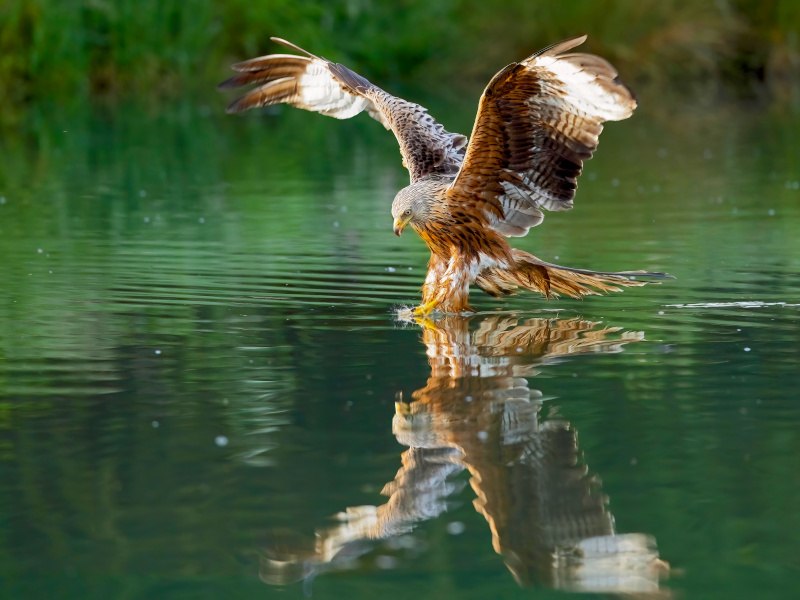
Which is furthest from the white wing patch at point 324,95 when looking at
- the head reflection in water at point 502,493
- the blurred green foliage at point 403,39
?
the blurred green foliage at point 403,39

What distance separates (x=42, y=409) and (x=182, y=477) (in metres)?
1.18

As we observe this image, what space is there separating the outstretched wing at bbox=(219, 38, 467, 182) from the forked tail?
1.03 meters

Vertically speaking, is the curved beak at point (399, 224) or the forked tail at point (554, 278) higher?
the curved beak at point (399, 224)

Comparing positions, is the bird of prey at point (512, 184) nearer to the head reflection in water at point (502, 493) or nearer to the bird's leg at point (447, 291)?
the bird's leg at point (447, 291)

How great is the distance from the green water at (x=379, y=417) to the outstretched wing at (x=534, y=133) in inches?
22.6

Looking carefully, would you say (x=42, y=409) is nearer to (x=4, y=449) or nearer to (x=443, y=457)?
(x=4, y=449)

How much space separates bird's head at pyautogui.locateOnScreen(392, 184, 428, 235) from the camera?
8656 millimetres

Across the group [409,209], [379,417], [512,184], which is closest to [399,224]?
[409,209]

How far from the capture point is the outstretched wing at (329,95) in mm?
9727

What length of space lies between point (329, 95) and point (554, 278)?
2718 millimetres

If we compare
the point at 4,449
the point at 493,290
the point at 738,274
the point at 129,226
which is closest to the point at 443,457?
the point at 4,449

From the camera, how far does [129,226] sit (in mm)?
12383

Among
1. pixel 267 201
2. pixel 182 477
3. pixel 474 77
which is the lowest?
pixel 182 477

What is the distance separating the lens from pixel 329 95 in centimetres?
1077
